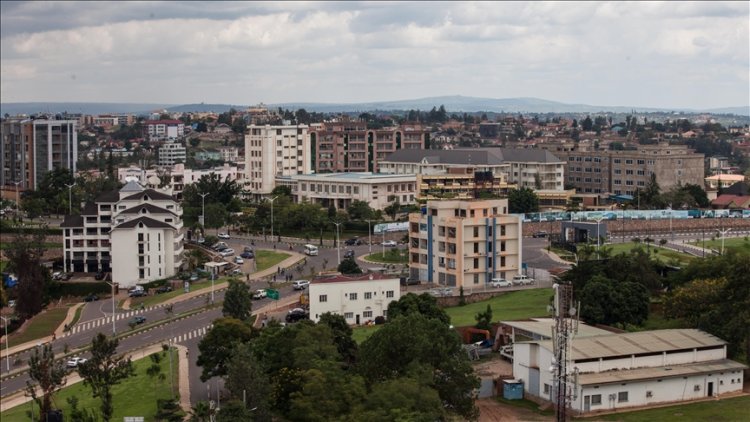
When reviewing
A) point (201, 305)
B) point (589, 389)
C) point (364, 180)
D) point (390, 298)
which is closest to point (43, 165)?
point (364, 180)

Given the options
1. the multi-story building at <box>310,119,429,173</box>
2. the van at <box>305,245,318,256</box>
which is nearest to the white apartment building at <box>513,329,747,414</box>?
the van at <box>305,245,318,256</box>

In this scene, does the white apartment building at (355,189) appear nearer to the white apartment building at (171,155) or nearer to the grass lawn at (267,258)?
the grass lawn at (267,258)

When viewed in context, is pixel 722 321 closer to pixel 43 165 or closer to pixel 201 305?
pixel 201 305

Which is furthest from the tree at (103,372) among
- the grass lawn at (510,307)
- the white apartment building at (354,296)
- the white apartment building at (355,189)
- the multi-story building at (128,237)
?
the white apartment building at (355,189)

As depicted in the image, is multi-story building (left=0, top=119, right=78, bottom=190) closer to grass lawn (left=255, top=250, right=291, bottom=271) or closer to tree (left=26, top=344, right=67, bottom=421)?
grass lawn (left=255, top=250, right=291, bottom=271)

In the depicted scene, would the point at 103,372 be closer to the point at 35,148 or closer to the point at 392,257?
the point at 392,257

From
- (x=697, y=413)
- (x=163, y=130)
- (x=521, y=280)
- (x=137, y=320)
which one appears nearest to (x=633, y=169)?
(x=521, y=280)
